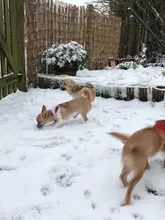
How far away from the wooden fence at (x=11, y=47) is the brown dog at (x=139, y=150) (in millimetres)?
3074

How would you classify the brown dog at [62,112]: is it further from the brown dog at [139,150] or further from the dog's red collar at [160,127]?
the dog's red collar at [160,127]

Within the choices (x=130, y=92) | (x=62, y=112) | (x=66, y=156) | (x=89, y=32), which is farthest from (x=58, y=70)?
(x=66, y=156)

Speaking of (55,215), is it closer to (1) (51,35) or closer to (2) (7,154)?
(2) (7,154)

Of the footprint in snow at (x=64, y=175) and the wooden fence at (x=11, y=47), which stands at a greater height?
the wooden fence at (x=11, y=47)

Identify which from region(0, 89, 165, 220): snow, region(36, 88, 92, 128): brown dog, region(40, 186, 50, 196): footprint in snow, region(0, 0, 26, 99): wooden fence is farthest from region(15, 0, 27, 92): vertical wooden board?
region(40, 186, 50, 196): footprint in snow

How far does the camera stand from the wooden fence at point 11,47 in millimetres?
4711

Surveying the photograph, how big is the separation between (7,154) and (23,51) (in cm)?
315

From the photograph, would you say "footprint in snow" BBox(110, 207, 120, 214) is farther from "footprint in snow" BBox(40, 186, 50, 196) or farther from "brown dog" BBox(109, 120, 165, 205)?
"footprint in snow" BBox(40, 186, 50, 196)

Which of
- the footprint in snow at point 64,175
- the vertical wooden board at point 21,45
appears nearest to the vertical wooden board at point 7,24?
the vertical wooden board at point 21,45

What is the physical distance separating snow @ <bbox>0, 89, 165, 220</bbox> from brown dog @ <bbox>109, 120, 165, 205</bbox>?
146mm

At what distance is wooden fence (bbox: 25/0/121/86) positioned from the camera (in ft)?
18.9

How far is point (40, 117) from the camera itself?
363cm

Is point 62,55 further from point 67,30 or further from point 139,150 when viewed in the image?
point 139,150

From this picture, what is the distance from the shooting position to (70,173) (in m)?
2.42
